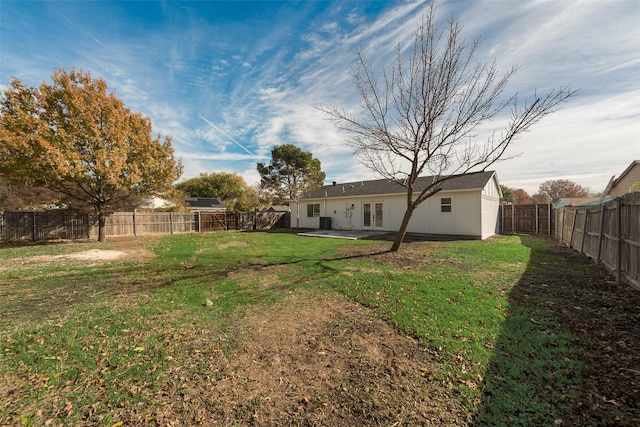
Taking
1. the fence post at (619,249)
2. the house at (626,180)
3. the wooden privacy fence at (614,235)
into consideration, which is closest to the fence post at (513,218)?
the house at (626,180)

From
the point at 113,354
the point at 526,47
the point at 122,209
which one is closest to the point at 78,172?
the point at 122,209

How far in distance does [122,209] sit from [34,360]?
53.3ft

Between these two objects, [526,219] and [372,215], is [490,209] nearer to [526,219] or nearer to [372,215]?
[526,219]

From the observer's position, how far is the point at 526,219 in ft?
54.9

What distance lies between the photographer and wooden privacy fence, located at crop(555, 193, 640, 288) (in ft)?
16.0

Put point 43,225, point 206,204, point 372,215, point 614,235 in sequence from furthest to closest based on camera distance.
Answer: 1. point 206,204
2. point 372,215
3. point 43,225
4. point 614,235

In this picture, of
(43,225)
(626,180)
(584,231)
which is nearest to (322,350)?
(584,231)

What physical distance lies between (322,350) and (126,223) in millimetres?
18782

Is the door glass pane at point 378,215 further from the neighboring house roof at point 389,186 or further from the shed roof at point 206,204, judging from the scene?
the shed roof at point 206,204

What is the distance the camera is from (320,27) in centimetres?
853

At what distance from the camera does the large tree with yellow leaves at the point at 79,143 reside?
11.1m

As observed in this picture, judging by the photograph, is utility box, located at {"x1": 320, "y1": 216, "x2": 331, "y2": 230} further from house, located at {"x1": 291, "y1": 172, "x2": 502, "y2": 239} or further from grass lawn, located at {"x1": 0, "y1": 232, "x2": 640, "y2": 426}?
grass lawn, located at {"x1": 0, "y1": 232, "x2": 640, "y2": 426}

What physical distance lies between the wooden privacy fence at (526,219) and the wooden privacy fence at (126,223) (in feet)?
55.8

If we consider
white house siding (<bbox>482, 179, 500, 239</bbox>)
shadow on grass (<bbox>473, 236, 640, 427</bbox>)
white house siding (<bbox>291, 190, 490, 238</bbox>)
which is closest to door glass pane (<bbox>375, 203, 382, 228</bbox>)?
white house siding (<bbox>291, 190, 490, 238</bbox>)
